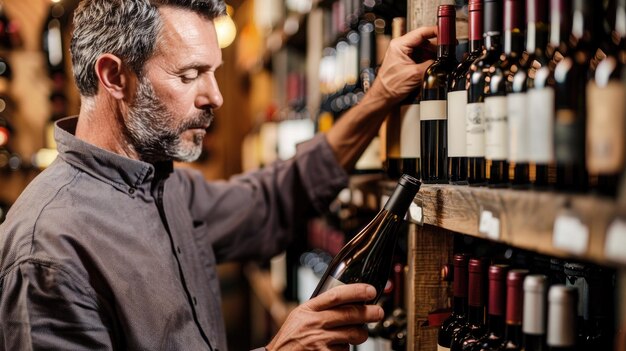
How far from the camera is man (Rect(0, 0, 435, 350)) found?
1254mm

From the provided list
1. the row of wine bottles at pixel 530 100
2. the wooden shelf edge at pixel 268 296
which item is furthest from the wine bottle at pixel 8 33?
the row of wine bottles at pixel 530 100

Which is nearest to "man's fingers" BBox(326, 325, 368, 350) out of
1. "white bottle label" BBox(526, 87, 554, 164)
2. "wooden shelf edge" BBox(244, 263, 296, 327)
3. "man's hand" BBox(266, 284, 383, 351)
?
"man's hand" BBox(266, 284, 383, 351)

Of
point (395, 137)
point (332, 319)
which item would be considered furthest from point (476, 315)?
point (395, 137)

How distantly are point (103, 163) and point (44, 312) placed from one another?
0.37m

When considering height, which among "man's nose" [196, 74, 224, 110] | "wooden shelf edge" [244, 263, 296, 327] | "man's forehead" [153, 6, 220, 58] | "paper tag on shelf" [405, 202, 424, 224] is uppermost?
"man's forehead" [153, 6, 220, 58]

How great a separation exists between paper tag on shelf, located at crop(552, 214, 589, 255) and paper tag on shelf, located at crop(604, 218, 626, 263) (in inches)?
1.2

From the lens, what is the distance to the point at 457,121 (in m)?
1.11

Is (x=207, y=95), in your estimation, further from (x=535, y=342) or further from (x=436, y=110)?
(x=535, y=342)

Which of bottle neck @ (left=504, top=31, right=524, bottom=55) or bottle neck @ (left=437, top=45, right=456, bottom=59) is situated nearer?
bottle neck @ (left=504, top=31, right=524, bottom=55)

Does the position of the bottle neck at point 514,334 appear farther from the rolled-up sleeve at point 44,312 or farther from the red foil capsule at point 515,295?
the rolled-up sleeve at point 44,312

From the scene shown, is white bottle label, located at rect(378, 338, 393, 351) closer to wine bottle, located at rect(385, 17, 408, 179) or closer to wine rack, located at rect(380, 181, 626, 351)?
wine rack, located at rect(380, 181, 626, 351)

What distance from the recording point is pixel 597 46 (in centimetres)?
89

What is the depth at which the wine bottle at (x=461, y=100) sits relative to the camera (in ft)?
3.63

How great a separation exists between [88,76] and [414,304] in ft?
3.14
